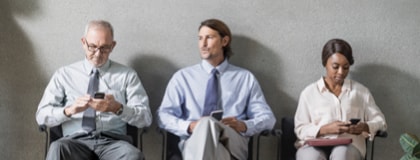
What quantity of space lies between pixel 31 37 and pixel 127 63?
709mm

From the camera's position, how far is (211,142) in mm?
3652

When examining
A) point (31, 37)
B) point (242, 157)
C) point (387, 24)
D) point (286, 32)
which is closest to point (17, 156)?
point (31, 37)

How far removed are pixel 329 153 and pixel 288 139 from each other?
393 mm

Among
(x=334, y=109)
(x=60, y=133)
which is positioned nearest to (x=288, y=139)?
(x=334, y=109)

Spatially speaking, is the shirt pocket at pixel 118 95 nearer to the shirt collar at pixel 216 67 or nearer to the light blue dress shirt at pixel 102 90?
the light blue dress shirt at pixel 102 90

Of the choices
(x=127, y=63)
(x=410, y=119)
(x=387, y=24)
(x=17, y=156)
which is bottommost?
(x=17, y=156)

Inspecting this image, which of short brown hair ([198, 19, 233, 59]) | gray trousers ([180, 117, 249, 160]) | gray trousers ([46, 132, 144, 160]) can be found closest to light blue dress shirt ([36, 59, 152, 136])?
gray trousers ([46, 132, 144, 160])

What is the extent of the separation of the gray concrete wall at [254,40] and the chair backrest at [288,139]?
8.4 inches

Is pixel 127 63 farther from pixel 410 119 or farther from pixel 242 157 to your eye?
pixel 410 119

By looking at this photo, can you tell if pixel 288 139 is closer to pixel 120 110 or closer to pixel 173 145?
pixel 173 145

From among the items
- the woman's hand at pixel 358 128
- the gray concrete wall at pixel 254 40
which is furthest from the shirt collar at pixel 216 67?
the woman's hand at pixel 358 128

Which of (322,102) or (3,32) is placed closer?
(322,102)

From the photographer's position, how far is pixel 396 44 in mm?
4520

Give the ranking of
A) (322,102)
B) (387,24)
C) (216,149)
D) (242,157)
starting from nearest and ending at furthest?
(216,149)
(242,157)
(322,102)
(387,24)
